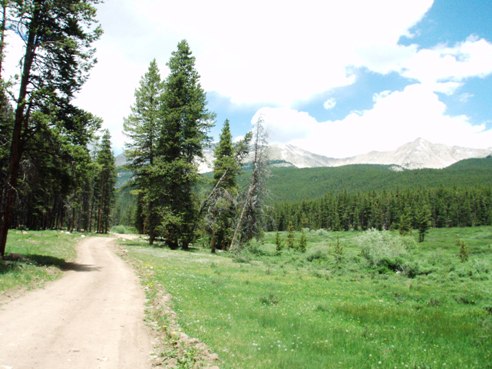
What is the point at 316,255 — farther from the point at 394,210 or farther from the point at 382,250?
the point at 394,210

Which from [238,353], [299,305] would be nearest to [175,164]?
[299,305]

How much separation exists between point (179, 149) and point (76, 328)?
30.4 m

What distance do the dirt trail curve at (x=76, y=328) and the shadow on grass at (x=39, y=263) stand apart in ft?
8.16

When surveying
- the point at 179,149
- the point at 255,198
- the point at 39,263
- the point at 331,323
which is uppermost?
the point at 179,149

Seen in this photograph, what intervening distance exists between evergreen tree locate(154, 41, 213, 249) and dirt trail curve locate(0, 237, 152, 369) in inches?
833

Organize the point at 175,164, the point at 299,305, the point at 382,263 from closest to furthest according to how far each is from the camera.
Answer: the point at 299,305 → the point at 382,263 → the point at 175,164

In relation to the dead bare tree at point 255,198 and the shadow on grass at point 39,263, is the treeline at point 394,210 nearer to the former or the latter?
the dead bare tree at point 255,198

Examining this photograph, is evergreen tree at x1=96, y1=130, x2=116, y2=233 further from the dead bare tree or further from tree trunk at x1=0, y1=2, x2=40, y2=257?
tree trunk at x1=0, y1=2, x2=40, y2=257

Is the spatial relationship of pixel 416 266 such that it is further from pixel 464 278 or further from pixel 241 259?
pixel 241 259

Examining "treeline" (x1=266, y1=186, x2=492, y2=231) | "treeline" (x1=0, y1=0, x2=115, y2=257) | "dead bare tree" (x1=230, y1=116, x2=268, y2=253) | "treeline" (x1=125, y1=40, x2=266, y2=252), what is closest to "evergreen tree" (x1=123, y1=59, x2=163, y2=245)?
"treeline" (x1=125, y1=40, x2=266, y2=252)

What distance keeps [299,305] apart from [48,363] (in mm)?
9837

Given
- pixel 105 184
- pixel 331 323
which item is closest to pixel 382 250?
pixel 331 323

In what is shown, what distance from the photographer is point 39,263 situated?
19234mm

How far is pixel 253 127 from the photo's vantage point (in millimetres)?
43719
